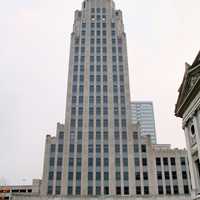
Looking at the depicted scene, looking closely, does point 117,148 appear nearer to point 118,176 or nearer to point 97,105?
point 118,176

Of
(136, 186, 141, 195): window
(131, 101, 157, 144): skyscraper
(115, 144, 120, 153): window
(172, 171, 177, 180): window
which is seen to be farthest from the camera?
(131, 101, 157, 144): skyscraper

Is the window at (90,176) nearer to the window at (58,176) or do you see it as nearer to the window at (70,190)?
the window at (70,190)

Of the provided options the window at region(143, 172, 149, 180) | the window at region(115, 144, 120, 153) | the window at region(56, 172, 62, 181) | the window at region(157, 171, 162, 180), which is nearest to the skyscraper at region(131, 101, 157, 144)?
the window at region(157, 171, 162, 180)

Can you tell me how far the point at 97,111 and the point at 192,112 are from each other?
51244mm

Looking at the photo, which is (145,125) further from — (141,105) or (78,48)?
(78,48)

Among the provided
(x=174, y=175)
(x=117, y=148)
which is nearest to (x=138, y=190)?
(x=174, y=175)

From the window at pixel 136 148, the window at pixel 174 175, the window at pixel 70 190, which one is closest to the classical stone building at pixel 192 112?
the window at pixel 136 148

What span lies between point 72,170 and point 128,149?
16529 millimetres

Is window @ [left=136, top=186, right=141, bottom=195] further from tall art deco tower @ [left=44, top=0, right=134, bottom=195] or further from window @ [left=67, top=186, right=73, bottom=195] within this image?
window @ [left=67, top=186, right=73, bottom=195]

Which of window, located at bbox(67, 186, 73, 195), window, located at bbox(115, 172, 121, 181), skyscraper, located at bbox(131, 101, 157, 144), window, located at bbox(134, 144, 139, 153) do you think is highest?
skyscraper, located at bbox(131, 101, 157, 144)

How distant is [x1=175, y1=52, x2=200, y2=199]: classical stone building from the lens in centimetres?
3353

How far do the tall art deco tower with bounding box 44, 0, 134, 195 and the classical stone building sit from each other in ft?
134

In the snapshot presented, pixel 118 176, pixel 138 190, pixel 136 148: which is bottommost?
pixel 138 190

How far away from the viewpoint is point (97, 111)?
85.1m
